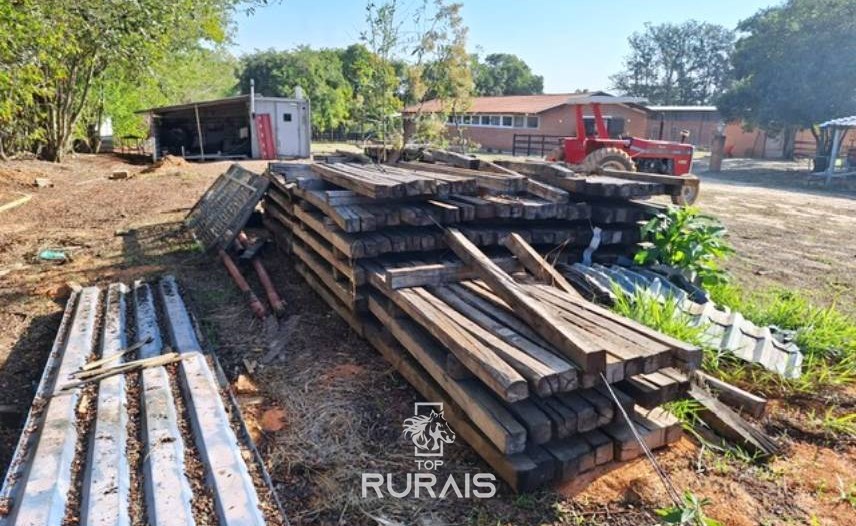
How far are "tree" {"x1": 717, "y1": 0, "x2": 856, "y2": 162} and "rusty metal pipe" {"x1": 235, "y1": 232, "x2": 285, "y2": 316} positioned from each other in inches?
898

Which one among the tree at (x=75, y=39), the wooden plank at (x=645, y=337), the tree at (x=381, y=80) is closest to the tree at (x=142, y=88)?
the tree at (x=75, y=39)

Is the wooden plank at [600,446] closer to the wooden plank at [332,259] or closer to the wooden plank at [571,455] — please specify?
the wooden plank at [571,455]

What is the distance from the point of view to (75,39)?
10.7m

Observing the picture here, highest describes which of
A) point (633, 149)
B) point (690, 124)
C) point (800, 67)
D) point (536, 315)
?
point (800, 67)

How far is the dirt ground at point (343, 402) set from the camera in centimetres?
239

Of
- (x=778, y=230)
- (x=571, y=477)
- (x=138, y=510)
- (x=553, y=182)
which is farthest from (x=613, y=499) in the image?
(x=778, y=230)

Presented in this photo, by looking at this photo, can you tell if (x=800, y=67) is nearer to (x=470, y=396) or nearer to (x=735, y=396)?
(x=735, y=396)

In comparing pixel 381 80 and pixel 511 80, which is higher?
pixel 511 80

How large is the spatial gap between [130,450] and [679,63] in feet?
258

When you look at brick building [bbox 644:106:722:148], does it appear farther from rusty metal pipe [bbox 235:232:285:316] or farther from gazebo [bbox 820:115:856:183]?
rusty metal pipe [bbox 235:232:285:316]

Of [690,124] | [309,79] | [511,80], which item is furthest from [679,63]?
[309,79]

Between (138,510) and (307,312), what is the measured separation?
2624 millimetres

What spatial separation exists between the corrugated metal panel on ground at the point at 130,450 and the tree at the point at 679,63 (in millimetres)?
70227

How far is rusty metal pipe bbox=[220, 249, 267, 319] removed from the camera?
4.66m
